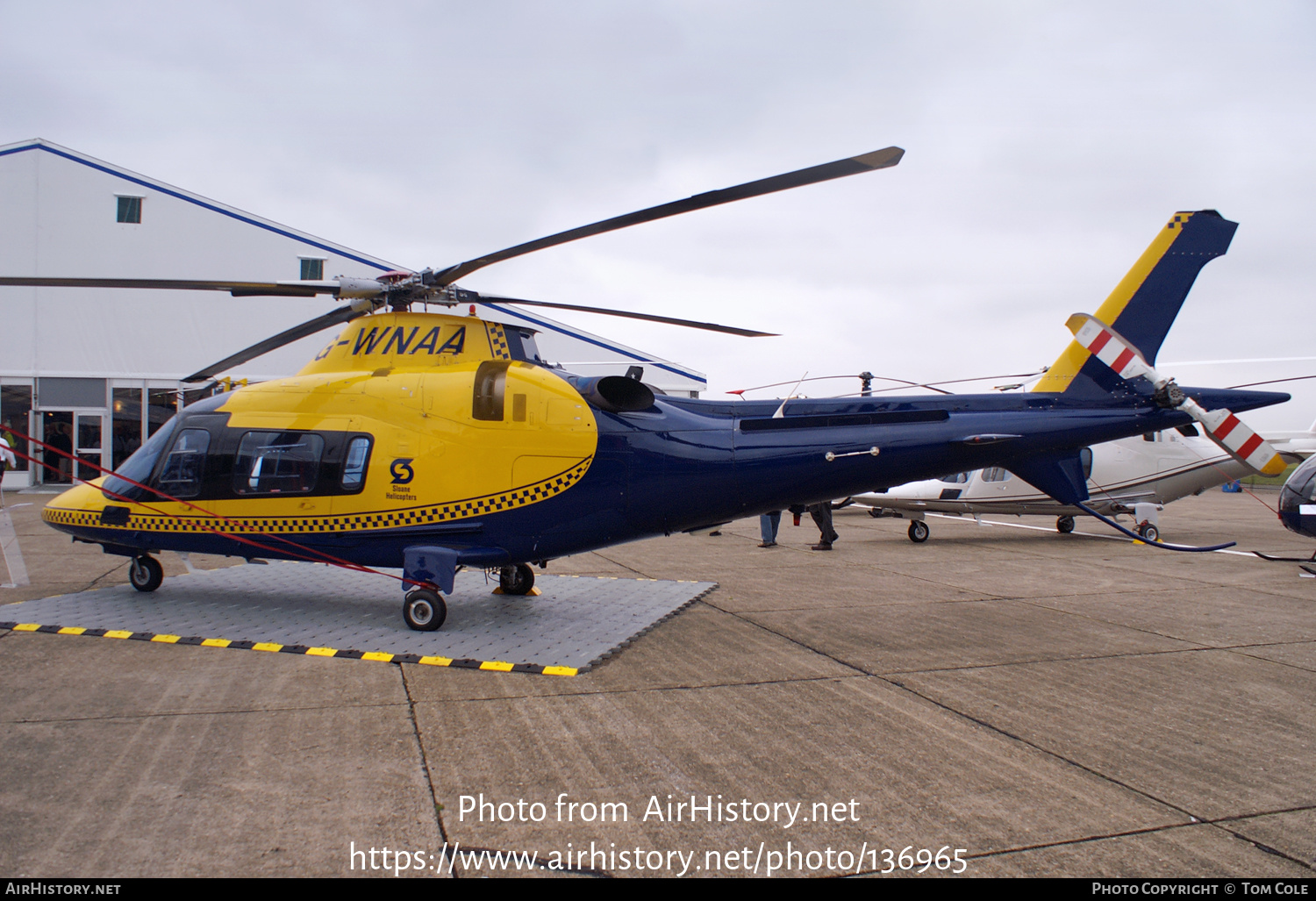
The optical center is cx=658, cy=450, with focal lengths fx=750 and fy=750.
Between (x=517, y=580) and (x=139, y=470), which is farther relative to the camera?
(x=517, y=580)

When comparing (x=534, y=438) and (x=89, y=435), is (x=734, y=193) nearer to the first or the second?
(x=534, y=438)

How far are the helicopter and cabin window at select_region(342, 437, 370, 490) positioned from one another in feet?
0.06

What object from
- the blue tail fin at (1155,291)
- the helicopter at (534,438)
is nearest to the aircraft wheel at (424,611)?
the helicopter at (534,438)

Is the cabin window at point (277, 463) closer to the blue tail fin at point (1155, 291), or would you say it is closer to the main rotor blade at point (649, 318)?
the main rotor blade at point (649, 318)

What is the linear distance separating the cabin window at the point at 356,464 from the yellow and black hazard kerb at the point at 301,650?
1.60 metres

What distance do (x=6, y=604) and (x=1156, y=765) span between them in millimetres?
9833

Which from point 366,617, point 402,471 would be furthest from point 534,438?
point 366,617

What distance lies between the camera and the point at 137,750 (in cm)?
405

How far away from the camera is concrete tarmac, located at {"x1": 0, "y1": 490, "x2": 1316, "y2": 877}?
10.2ft

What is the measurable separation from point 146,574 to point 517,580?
4.01 metres

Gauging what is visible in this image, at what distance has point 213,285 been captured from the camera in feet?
21.4

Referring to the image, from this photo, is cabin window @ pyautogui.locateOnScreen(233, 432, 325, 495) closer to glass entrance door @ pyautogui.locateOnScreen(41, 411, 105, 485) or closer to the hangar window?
glass entrance door @ pyautogui.locateOnScreen(41, 411, 105, 485)

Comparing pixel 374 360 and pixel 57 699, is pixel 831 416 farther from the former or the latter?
pixel 57 699

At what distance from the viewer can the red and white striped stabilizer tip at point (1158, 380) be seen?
606 cm
